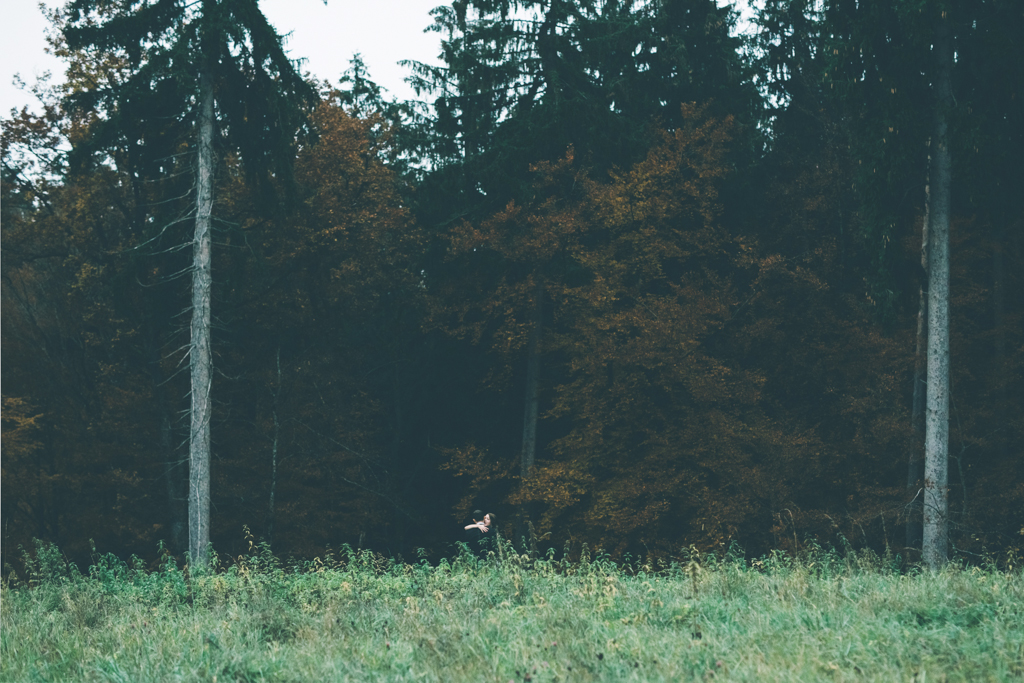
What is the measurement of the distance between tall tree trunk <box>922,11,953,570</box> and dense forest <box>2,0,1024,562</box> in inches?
32.5

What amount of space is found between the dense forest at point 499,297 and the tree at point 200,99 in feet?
0.22

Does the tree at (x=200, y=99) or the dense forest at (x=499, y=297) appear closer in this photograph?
the tree at (x=200, y=99)

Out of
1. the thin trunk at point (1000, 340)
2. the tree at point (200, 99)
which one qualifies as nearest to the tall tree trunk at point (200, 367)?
the tree at point (200, 99)

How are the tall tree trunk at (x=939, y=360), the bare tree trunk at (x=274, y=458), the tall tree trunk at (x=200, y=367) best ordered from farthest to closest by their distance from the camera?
the bare tree trunk at (x=274, y=458) < the tall tree trunk at (x=200, y=367) < the tall tree trunk at (x=939, y=360)

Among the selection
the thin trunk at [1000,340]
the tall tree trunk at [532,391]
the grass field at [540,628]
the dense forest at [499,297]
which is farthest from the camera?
the tall tree trunk at [532,391]

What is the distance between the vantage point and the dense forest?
18109mm

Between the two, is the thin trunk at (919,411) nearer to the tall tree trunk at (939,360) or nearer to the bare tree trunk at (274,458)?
the tall tree trunk at (939,360)

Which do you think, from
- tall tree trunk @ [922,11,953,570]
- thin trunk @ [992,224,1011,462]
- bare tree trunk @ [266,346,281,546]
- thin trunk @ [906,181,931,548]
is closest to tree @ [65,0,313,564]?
bare tree trunk @ [266,346,281,546]

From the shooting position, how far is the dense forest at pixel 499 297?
18109 mm

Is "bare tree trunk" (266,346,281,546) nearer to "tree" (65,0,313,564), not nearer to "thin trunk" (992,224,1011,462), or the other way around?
"tree" (65,0,313,564)

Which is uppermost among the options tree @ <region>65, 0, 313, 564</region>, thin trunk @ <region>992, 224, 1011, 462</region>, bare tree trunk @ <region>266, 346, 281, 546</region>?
tree @ <region>65, 0, 313, 564</region>

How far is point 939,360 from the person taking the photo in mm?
15383

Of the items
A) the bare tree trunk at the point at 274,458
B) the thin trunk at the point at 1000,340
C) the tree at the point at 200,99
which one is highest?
the tree at the point at 200,99

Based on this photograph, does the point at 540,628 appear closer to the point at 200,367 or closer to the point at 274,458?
the point at 200,367
